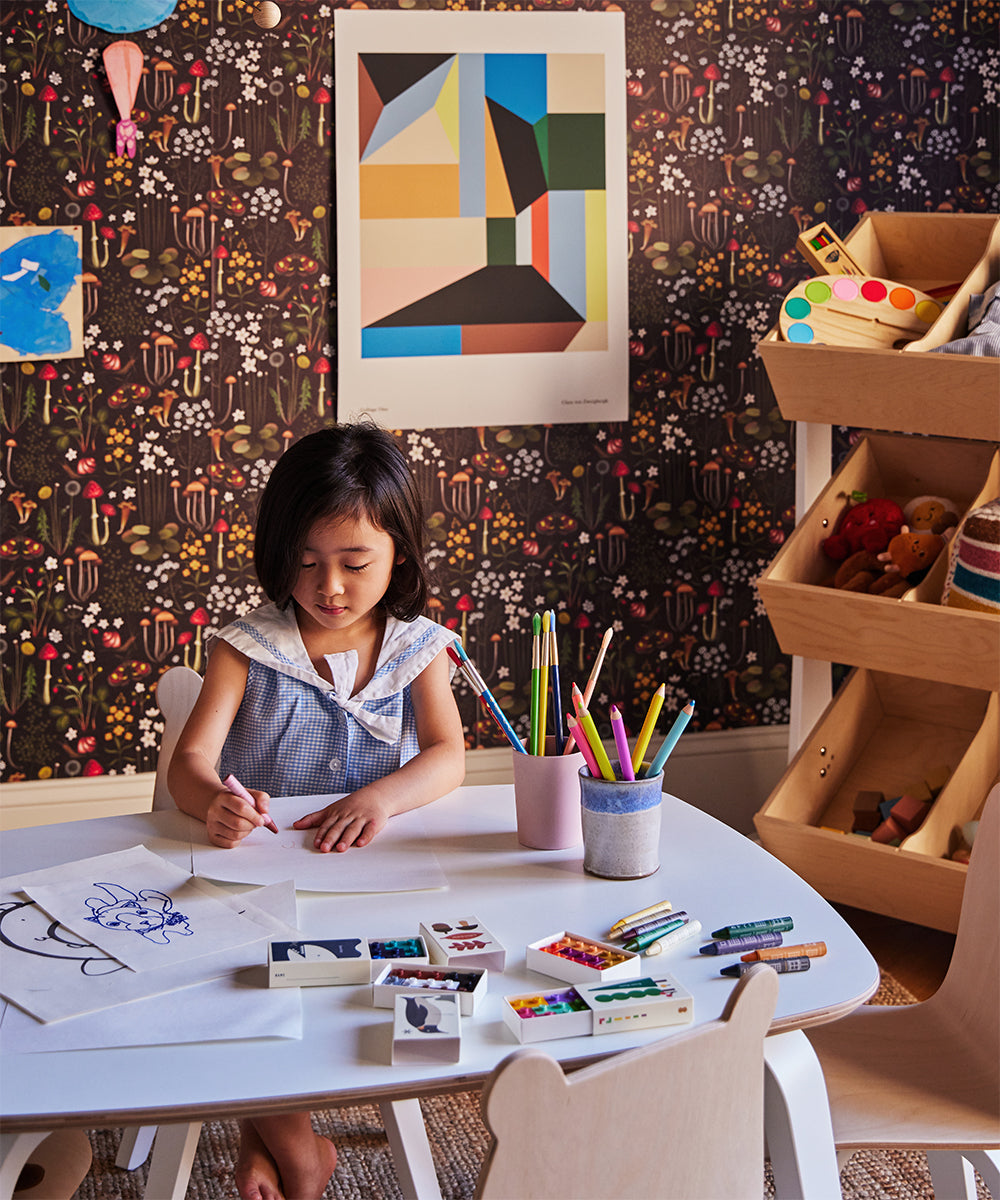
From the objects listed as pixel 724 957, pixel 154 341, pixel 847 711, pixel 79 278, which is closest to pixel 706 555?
pixel 847 711

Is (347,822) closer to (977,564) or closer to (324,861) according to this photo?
(324,861)

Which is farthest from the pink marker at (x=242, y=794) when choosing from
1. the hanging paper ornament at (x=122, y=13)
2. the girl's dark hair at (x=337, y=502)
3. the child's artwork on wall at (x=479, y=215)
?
the hanging paper ornament at (x=122, y=13)

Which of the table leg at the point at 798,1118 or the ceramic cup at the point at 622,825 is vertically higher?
the ceramic cup at the point at 622,825

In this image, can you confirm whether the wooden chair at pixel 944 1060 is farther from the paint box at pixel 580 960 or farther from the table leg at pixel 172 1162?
the table leg at pixel 172 1162

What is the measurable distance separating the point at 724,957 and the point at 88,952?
531mm

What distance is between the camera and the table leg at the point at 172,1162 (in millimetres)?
1378

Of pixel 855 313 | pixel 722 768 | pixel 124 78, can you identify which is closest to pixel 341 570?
pixel 855 313

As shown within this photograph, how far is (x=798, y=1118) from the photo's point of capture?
3.35ft

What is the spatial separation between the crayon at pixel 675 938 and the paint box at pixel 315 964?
24 centimetres

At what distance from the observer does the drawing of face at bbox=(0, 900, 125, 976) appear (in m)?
1.02

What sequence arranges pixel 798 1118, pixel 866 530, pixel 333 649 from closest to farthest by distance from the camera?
pixel 798 1118 < pixel 333 649 < pixel 866 530

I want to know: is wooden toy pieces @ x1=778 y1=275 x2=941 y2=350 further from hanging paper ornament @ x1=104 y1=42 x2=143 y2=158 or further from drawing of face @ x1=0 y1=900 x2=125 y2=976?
drawing of face @ x1=0 y1=900 x2=125 y2=976

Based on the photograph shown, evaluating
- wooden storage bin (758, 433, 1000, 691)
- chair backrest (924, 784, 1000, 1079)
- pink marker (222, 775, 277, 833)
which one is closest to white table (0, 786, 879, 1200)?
pink marker (222, 775, 277, 833)

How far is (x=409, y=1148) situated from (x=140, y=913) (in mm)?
556
